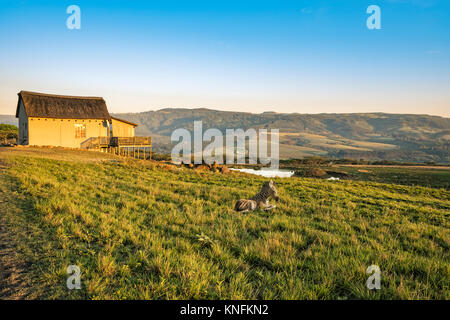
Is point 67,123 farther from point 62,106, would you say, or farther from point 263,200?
point 263,200

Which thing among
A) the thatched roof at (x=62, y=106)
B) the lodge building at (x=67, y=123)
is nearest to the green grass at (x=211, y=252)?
the lodge building at (x=67, y=123)

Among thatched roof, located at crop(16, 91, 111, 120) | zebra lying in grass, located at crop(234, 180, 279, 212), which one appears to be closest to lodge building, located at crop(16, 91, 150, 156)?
thatched roof, located at crop(16, 91, 111, 120)

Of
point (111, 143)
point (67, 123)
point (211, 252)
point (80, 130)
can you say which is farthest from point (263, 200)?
point (67, 123)

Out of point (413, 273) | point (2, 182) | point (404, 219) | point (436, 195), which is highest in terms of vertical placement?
point (2, 182)

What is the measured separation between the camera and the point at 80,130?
3061 centimetres

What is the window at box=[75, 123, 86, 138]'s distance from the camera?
30.3m

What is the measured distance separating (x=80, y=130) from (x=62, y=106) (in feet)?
13.1

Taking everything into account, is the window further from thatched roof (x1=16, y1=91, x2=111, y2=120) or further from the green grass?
the green grass

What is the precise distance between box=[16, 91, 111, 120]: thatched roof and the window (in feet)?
3.70

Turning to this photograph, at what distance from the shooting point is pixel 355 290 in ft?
9.50

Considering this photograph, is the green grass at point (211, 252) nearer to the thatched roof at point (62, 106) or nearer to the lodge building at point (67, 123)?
the lodge building at point (67, 123)
